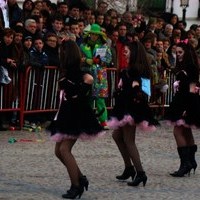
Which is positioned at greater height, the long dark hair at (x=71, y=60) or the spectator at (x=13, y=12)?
the spectator at (x=13, y=12)

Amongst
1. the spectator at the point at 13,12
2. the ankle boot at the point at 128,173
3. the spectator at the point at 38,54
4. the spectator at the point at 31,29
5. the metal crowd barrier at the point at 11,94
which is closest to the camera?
the ankle boot at the point at 128,173

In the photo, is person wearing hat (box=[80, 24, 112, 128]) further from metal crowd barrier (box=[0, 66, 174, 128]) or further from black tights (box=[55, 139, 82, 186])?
black tights (box=[55, 139, 82, 186])

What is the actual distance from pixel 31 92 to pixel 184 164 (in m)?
4.62

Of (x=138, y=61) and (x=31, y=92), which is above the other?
(x=138, y=61)

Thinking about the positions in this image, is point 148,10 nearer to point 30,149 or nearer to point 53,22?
point 53,22

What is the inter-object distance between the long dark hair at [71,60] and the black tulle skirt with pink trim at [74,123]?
0.94 feet

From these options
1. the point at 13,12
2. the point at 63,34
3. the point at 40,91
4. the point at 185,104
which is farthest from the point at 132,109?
the point at 13,12

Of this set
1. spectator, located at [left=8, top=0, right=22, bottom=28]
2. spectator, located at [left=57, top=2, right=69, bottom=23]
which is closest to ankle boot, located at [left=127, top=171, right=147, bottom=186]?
spectator, located at [left=8, top=0, right=22, bottom=28]

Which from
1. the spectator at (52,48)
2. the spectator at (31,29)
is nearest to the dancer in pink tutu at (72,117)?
the spectator at (52,48)

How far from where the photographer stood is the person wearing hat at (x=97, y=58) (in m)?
13.5

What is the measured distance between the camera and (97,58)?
1355 cm

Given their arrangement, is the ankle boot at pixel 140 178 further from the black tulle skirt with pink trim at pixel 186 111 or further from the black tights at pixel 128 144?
the black tulle skirt with pink trim at pixel 186 111

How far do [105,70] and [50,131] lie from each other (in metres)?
5.40

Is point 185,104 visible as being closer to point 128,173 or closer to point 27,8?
point 128,173
